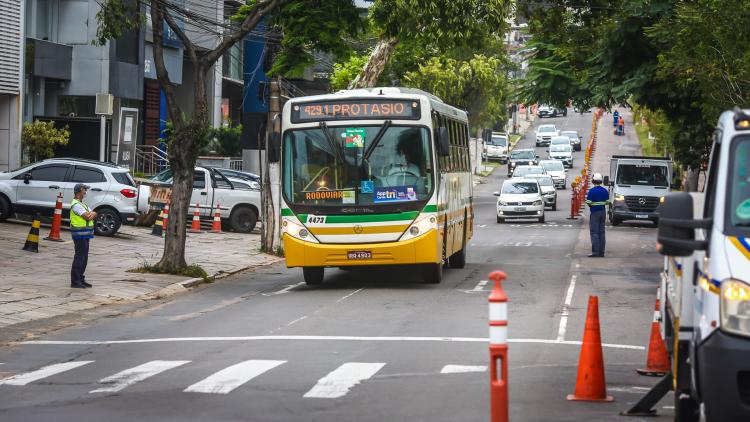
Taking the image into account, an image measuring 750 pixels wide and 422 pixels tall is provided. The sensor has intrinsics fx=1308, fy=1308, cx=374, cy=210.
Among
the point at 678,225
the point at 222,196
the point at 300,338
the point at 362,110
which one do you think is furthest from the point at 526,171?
the point at 678,225

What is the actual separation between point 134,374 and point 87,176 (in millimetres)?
20519

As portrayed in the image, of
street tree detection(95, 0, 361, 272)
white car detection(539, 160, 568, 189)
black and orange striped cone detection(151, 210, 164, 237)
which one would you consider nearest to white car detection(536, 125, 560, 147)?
white car detection(539, 160, 568, 189)

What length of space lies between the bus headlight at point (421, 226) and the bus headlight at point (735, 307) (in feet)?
46.3

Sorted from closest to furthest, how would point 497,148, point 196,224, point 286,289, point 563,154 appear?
point 286,289
point 196,224
point 563,154
point 497,148

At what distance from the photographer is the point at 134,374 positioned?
42.6 ft

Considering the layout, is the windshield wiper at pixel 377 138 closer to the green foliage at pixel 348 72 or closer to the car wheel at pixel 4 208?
the car wheel at pixel 4 208

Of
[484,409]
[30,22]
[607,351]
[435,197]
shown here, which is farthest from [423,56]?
[484,409]

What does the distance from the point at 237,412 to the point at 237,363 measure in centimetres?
294

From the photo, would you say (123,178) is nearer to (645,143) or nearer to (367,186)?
(367,186)

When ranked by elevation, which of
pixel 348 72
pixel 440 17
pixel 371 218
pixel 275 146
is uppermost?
pixel 348 72

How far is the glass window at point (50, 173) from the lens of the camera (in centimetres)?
3272

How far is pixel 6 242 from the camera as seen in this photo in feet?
94.7

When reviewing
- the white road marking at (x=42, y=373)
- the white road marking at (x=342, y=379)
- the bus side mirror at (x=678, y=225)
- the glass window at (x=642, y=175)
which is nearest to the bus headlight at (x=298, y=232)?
the white road marking at (x=42, y=373)

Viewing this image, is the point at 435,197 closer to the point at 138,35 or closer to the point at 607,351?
the point at 607,351
